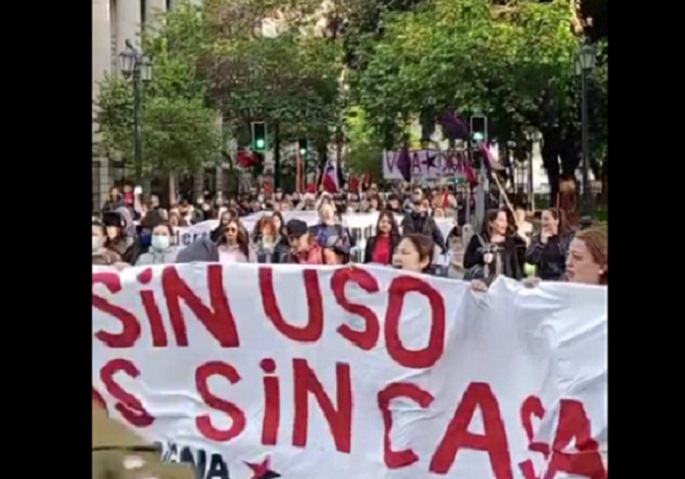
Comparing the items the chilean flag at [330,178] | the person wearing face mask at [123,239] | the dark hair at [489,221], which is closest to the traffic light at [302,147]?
the chilean flag at [330,178]

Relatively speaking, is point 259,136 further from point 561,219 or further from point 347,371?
point 347,371

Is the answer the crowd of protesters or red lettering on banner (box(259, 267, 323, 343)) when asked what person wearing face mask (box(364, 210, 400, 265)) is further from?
red lettering on banner (box(259, 267, 323, 343))

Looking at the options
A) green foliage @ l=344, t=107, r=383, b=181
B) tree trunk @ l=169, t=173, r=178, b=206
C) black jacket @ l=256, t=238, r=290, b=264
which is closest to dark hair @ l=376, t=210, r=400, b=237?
black jacket @ l=256, t=238, r=290, b=264

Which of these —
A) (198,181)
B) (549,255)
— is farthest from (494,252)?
(198,181)

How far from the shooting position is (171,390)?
1.72 meters

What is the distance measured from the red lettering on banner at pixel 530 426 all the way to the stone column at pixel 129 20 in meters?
10.4

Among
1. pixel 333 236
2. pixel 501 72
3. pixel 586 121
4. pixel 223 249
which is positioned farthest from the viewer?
pixel 501 72

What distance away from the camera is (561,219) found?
510 centimetres

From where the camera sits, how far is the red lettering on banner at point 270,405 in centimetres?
166

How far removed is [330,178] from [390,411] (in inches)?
391

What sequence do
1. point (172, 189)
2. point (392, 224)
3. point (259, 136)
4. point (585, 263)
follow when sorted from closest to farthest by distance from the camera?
point (585, 263) < point (392, 224) < point (172, 189) < point (259, 136)

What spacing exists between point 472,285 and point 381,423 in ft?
0.93

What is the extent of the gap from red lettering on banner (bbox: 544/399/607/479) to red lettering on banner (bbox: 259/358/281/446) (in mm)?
441
